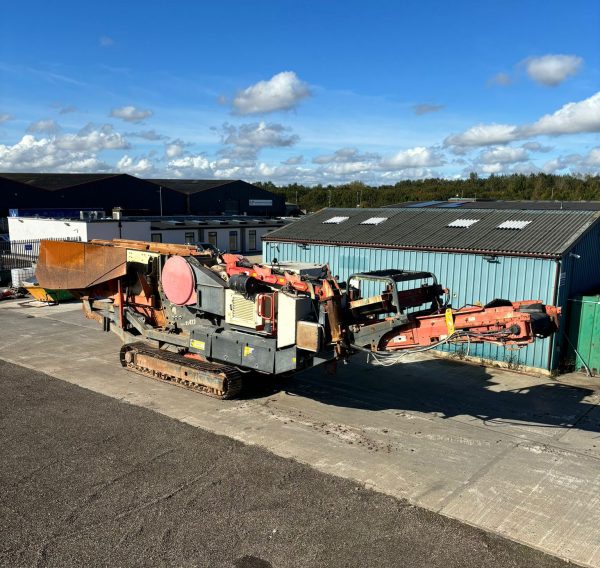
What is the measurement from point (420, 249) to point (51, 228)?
2124cm

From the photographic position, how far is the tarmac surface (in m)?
5.75

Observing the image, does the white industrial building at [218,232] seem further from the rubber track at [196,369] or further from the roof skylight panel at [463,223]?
the rubber track at [196,369]

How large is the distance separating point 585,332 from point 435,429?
5.80m

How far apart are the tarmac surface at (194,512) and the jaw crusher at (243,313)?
78.4 inches

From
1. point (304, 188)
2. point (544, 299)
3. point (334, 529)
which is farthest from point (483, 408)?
point (304, 188)

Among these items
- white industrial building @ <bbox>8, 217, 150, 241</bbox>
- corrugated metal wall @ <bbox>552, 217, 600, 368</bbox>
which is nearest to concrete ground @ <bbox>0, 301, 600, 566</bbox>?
corrugated metal wall @ <bbox>552, 217, 600, 368</bbox>

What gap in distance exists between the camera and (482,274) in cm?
1354

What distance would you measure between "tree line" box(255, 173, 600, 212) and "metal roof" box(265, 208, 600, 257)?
52.3 m

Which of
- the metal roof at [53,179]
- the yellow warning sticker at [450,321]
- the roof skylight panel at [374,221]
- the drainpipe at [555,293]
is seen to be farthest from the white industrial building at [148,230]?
the yellow warning sticker at [450,321]

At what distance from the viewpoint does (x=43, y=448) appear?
8180 millimetres

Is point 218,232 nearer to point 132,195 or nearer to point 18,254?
point 132,195

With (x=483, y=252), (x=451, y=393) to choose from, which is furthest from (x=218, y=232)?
(x=451, y=393)

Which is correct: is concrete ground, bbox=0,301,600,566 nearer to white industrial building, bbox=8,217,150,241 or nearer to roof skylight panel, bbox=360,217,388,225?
roof skylight panel, bbox=360,217,388,225

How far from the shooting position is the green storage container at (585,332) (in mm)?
12602
